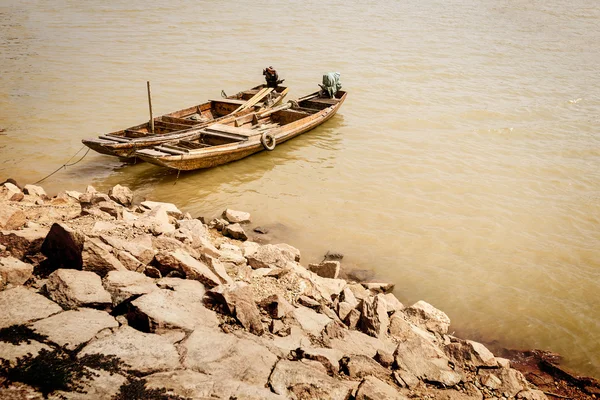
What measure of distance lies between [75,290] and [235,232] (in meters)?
4.04

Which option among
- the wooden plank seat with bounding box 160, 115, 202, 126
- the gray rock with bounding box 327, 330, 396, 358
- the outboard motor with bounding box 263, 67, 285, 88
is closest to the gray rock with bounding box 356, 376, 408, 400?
the gray rock with bounding box 327, 330, 396, 358

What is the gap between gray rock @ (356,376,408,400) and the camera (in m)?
4.02

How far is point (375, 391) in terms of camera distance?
4070 mm

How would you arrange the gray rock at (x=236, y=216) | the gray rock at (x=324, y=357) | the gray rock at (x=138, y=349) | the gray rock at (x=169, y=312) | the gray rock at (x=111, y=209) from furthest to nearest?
the gray rock at (x=236, y=216) → the gray rock at (x=111, y=209) → the gray rock at (x=324, y=357) → the gray rock at (x=169, y=312) → the gray rock at (x=138, y=349)

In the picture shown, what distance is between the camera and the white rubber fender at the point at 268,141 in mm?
11930

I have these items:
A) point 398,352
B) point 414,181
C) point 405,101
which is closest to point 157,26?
point 405,101

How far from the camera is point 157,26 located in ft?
90.3

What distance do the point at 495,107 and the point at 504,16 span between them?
18.7m

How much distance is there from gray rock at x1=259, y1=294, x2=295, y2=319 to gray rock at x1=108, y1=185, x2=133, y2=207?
16.7 feet

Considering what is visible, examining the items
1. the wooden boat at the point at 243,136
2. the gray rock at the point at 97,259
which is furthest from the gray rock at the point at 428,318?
the wooden boat at the point at 243,136

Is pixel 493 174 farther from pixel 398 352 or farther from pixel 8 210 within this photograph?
pixel 8 210

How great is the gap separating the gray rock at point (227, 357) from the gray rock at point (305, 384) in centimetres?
11

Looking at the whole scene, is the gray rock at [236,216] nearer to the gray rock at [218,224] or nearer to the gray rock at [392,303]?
the gray rock at [218,224]

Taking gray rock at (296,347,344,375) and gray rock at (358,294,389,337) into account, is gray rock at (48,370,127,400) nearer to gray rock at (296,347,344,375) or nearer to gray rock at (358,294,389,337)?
gray rock at (296,347,344,375)
